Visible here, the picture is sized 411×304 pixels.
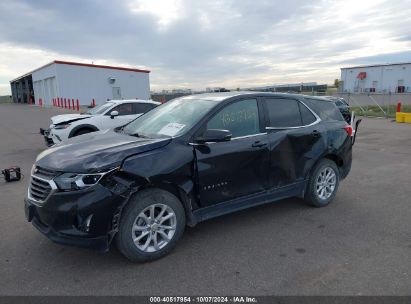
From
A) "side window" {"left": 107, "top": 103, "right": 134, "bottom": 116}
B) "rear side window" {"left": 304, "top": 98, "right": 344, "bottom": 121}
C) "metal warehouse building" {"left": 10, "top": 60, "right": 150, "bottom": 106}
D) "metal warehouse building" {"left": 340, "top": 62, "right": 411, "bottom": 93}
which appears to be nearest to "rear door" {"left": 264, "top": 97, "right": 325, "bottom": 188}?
"rear side window" {"left": 304, "top": 98, "right": 344, "bottom": 121}

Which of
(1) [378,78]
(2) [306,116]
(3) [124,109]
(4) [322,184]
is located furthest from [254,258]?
(1) [378,78]

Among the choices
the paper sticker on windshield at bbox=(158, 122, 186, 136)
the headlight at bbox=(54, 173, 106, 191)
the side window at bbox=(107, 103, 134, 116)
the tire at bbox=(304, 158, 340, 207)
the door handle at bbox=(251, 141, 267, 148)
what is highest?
the side window at bbox=(107, 103, 134, 116)

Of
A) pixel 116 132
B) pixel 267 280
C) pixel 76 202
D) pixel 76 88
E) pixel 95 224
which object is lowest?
pixel 267 280

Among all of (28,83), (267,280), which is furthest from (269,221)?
(28,83)

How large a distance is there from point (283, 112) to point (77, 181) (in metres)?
2.89

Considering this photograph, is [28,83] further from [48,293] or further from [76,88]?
[48,293]

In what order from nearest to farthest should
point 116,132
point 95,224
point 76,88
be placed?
point 95,224
point 116,132
point 76,88

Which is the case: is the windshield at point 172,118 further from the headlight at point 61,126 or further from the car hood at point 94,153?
the headlight at point 61,126

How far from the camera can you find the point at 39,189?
11.3 ft

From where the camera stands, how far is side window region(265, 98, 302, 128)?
4.64 m

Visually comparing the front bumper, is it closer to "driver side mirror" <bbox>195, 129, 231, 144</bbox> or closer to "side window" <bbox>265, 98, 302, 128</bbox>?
"driver side mirror" <bbox>195, 129, 231, 144</bbox>

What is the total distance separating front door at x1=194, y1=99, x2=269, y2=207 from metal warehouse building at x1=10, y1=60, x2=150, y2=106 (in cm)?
3756

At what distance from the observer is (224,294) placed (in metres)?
3.01

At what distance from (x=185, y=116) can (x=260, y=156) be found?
1066 millimetres
